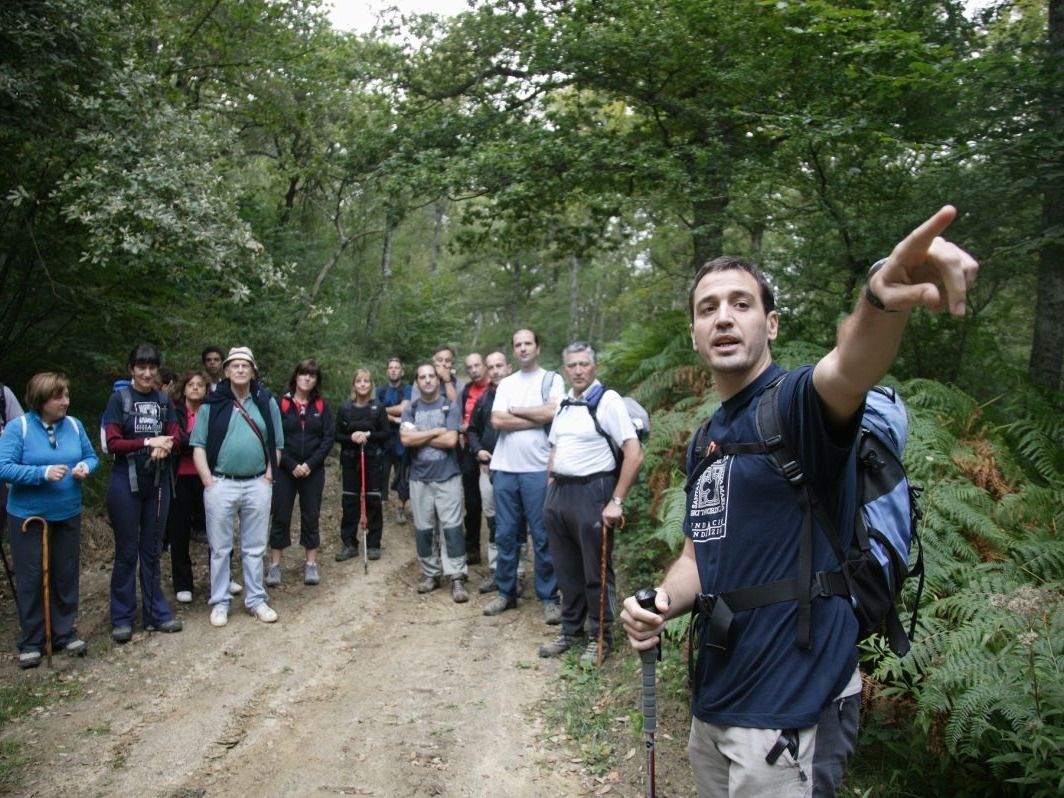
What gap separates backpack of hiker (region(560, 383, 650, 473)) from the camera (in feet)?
19.4

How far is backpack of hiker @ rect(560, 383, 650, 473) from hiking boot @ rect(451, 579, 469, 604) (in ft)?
7.95

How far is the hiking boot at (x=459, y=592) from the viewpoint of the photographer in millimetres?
7430

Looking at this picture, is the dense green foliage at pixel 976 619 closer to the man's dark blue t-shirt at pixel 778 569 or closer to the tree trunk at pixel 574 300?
the man's dark blue t-shirt at pixel 778 569

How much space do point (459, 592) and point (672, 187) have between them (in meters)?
5.34

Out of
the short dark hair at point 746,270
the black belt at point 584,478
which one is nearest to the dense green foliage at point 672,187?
the black belt at point 584,478

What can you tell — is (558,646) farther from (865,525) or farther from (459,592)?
(865,525)

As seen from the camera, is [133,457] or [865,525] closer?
[865,525]

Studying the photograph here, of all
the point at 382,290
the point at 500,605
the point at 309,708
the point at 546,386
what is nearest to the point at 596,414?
the point at 546,386

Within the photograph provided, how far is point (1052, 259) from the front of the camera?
6855 mm

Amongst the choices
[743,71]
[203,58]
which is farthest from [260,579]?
[203,58]

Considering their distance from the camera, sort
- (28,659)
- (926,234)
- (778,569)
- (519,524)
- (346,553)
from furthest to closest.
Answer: (346,553) < (519,524) < (28,659) < (778,569) < (926,234)

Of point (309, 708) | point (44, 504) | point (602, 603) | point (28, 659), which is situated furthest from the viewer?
point (602, 603)

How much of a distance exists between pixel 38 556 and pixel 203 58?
10496 mm

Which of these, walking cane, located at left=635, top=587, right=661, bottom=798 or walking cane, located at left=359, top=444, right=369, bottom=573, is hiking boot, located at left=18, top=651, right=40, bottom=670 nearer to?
walking cane, located at left=359, top=444, right=369, bottom=573
